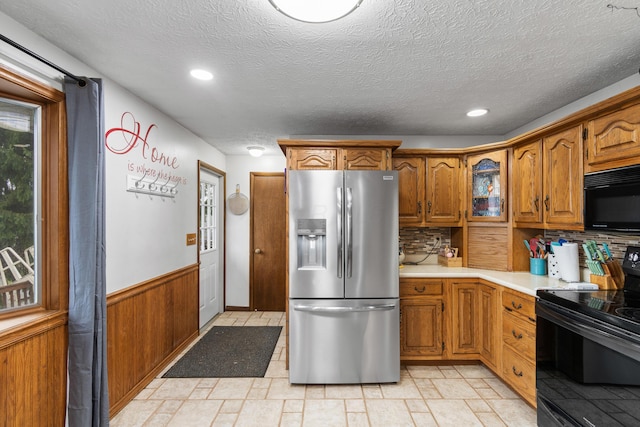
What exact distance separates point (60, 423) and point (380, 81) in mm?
2861

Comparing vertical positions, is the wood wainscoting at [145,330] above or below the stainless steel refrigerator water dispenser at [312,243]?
below

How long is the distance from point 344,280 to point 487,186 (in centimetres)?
179

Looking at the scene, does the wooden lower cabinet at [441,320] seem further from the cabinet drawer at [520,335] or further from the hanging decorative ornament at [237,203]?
the hanging decorative ornament at [237,203]

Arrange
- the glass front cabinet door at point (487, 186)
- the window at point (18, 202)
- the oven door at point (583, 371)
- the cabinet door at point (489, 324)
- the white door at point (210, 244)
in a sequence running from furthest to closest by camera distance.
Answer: the white door at point (210, 244) → the glass front cabinet door at point (487, 186) → the cabinet door at point (489, 324) → the window at point (18, 202) → the oven door at point (583, 371)

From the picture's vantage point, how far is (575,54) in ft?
6.14

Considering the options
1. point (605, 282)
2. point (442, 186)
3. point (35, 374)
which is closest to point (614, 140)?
point (605, 282)

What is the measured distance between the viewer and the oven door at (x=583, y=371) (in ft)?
5.07

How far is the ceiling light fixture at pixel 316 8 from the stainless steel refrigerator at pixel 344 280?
4.50 feet

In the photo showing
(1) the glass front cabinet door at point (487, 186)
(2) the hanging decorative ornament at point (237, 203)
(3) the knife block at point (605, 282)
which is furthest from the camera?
(2) the hanging decorative ornament at point (237, 203)

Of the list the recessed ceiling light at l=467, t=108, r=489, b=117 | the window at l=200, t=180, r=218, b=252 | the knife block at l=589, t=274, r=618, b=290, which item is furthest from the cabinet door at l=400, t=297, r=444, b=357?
the window at l=200, t=180, r=218, b=252

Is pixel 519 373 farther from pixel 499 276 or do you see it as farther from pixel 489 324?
pixel 499 276

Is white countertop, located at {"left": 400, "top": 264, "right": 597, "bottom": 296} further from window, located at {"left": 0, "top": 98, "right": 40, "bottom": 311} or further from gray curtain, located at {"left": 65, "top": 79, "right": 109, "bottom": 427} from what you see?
window, located at {"left": 0, "top": 98, "right": 40, "bottom": 311}

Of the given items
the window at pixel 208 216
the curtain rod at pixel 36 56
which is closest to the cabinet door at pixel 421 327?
the window at pixel 208 216

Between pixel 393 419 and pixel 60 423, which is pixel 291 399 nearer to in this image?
pixel 393 419
